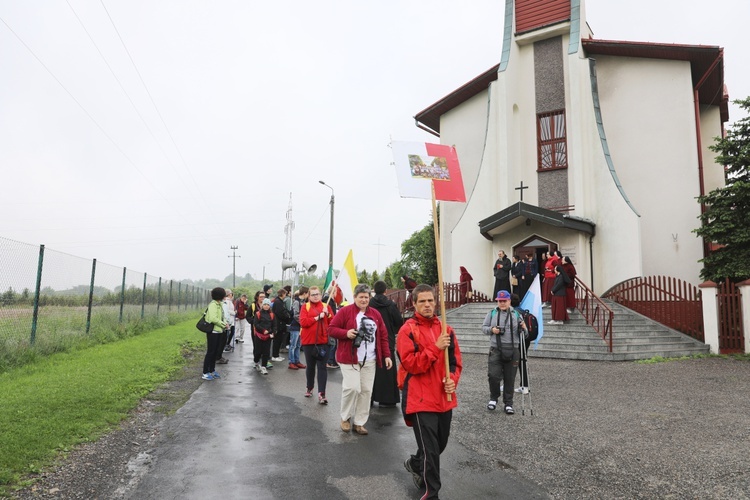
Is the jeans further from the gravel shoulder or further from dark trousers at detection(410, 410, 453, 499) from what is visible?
dark trousers at detection(410, 410, 453, 499)

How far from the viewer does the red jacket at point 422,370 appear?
4.03 meters

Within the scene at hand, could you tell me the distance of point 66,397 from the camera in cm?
670

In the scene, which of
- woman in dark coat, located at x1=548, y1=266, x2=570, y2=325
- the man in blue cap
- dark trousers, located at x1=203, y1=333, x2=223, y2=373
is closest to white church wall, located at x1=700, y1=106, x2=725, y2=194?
woman in dark coat, located at x1=548, y1=266, x2=570, y2=325

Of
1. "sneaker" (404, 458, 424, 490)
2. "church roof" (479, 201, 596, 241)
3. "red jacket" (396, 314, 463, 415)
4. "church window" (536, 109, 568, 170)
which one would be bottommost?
"sneaker" (404, 458, 424, 490)

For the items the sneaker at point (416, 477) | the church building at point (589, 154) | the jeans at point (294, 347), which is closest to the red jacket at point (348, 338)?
the sneaker at point (416, 477)

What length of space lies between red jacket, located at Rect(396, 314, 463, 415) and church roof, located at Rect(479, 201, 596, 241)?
15.2 metres

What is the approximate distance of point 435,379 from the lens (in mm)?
4098

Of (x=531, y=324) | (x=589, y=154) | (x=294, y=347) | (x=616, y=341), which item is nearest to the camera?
(x=531, y=324)

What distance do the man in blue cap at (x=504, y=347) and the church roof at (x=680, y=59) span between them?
673 inches

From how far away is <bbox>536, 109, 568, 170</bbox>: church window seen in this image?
20.5 metres

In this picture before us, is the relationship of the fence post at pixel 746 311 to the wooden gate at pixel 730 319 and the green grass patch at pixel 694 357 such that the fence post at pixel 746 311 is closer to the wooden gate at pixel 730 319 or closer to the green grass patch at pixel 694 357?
the wooden gate at pixel 730 319

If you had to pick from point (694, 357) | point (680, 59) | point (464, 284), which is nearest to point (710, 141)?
point (680, 59)

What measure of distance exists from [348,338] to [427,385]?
2.26 m

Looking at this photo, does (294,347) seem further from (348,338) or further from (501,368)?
(348,338)
